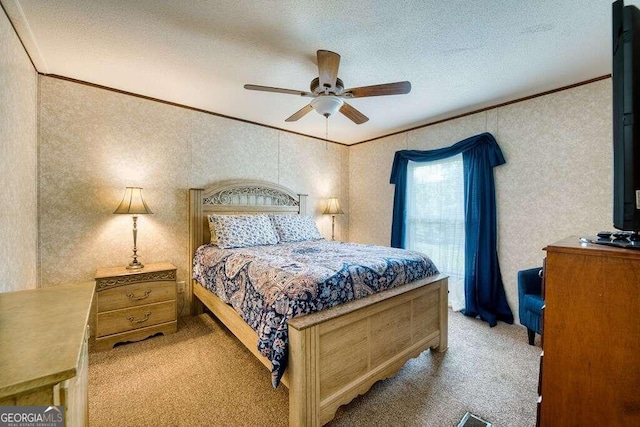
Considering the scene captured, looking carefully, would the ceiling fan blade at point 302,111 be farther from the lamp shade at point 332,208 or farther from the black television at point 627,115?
the lamp shade at point 332,208

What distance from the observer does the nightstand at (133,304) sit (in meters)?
2.35

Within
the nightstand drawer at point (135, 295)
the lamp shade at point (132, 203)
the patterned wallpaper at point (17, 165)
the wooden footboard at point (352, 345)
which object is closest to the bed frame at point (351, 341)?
the wooden footboard at point (352, 345)

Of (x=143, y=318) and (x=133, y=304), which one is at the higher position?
(x=133, y=304)

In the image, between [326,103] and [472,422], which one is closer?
[472,422]

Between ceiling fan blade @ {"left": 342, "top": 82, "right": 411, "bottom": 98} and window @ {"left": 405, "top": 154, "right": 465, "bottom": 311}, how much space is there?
188cm

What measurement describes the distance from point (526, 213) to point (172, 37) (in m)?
3.68

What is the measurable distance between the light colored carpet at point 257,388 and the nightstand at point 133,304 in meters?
0.12

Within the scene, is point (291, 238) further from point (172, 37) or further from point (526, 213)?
point (526, 213)

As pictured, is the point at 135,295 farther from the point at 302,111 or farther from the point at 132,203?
the point at 302,111

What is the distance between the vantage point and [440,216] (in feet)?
12.0

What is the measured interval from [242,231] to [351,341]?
1.80m

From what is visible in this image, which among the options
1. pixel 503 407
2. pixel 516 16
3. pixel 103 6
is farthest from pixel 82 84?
pixel 503 407

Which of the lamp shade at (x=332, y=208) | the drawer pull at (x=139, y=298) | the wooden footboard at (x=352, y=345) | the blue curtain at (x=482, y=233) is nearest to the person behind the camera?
the wooden footboard at (x=352, y=345)

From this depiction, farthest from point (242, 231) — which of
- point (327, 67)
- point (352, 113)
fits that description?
point (327, 67)
